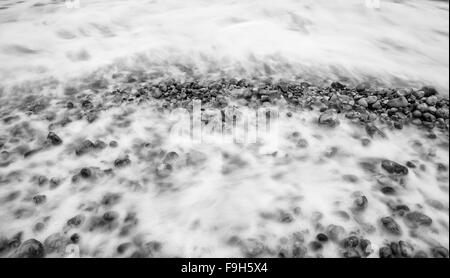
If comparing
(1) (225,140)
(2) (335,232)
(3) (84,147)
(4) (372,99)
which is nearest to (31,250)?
(3) (84,147)

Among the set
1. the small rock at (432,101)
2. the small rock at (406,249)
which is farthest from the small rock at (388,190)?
the small rock at (432,101)

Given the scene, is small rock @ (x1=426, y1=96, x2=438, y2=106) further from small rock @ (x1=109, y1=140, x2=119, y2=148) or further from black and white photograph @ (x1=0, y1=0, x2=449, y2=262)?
small rock @ (x1=109, y1=140, x2=119, y2=148)

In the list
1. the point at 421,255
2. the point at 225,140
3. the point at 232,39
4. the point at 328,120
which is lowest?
the point at 421,255

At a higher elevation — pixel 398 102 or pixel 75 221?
pixel 398 102

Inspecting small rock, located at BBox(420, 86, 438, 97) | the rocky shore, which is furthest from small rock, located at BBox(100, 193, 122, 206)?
small rock, located at BBox(420, 86, 438, 97)

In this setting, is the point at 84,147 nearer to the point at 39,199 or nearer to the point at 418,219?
the point at 39,199
